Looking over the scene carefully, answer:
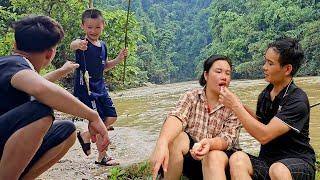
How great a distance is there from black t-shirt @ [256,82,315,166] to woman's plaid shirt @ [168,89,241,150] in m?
0.23

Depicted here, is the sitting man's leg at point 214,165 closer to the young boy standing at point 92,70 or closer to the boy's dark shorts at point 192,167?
the boy's dark shorts at point 192,167

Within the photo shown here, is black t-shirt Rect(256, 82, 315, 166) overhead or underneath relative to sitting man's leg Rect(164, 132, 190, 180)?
overhead

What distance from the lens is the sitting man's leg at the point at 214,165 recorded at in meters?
2.60

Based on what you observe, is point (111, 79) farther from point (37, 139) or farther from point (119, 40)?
point (37, 139)

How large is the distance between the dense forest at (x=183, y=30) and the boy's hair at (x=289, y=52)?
6270 mm

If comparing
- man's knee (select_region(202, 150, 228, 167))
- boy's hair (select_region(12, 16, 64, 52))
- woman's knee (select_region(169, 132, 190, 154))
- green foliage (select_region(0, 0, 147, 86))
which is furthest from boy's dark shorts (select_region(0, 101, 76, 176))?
green foliage (select_region(0, 0, 147, 86))

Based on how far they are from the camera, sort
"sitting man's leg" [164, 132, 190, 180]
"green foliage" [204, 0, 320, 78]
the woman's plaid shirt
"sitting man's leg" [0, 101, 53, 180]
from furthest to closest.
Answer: "green foliage" [204, 0, 320, 78], the woman's plaid shirt, "sitting man's leg" [164, 132, 190, 180], "sitting man's leg" [0, 101, 53, 180]

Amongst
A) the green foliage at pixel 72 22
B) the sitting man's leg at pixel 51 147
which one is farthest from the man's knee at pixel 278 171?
the green foliage at pixel 72 22

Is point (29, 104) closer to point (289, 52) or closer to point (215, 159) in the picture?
point (215, 159)

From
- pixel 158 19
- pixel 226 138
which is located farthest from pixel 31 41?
pixel 158 19

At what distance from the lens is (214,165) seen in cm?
263

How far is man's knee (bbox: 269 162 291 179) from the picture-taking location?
8.15 feet

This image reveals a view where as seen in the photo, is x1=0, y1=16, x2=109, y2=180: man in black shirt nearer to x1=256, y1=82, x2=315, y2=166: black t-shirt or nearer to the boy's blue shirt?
x1=256, y1=82, x2=315, y2=166: black t-shirt

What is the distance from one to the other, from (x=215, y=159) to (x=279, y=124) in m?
0.42
